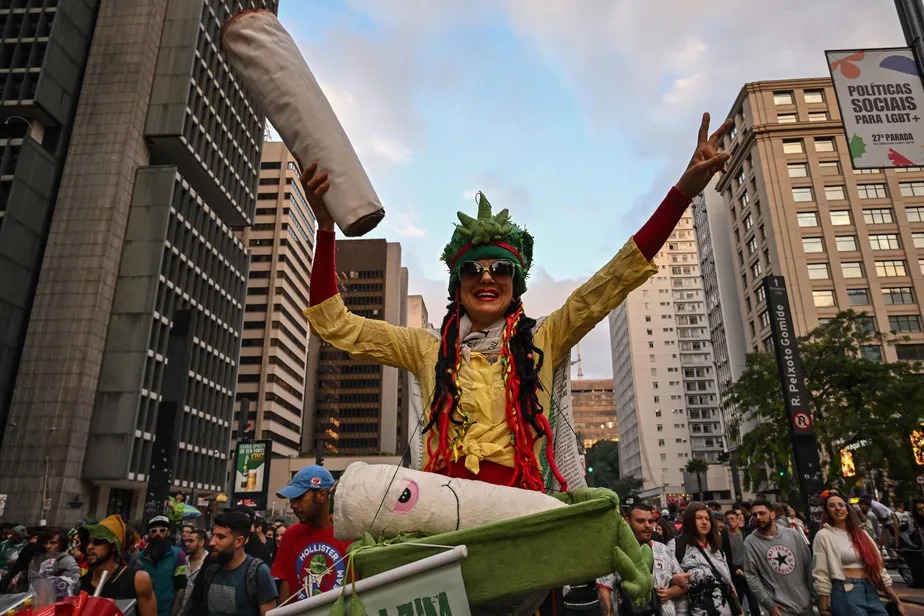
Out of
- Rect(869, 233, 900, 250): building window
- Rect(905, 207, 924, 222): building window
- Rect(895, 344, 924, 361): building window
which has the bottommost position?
Rect(895, 344, 924, 361): building window

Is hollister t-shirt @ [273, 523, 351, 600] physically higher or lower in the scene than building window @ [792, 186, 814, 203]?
lower

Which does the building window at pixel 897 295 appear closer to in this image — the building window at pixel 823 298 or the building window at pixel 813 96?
the building window at pixel 823 298

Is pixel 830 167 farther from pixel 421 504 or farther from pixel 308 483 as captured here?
pixel 421 504

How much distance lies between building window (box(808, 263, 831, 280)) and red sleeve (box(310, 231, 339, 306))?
48229mm

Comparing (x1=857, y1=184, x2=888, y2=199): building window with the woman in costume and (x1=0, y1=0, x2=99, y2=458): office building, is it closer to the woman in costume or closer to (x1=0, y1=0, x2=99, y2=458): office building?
the woman in costume

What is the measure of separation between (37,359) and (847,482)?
128 feet

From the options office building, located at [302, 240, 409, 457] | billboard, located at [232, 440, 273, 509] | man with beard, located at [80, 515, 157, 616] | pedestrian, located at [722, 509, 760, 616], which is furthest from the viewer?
office building, located at [302, 240, 409, 457]

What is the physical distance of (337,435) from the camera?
99.4 metres

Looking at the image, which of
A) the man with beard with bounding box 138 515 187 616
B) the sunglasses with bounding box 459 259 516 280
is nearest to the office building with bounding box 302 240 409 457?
the man with beard with bounding box 138 515 187 616

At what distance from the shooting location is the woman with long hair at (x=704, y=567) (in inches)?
223

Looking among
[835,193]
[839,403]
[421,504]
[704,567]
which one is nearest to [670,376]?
[835,193]

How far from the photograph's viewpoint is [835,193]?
46.1 meters

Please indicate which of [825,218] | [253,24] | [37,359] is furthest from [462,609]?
[825,218]

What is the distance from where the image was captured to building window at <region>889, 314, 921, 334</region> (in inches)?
1662
